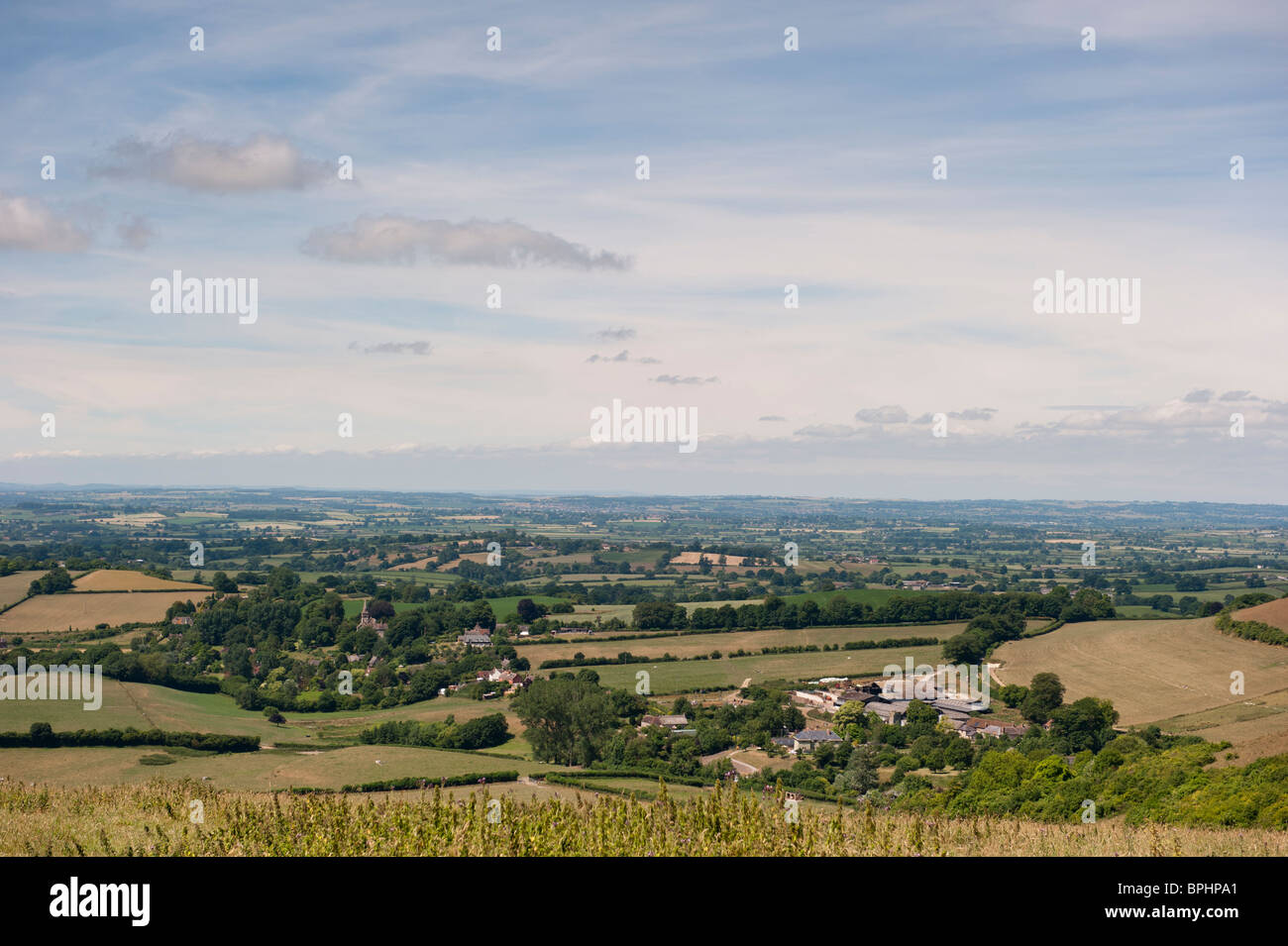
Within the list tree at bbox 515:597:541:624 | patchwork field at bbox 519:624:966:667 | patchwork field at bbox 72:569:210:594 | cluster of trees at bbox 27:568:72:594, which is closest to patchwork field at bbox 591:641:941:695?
patchwork field at bbox 519:624:966:667

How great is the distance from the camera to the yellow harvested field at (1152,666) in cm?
5031

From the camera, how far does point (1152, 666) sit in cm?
6006

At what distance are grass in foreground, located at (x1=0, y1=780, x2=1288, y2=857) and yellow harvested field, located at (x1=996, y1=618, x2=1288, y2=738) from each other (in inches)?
1545

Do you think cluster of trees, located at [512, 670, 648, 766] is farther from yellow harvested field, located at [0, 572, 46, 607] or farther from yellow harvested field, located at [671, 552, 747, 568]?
yellow harvested field, located at [671, 552, 747, 568]

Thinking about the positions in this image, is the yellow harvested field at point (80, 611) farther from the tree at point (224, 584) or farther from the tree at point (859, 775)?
the tree at point (859, 775)

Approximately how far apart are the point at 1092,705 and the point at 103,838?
1972 inches

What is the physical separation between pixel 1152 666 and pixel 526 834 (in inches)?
2519

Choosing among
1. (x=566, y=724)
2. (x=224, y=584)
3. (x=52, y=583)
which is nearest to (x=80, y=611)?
(x=52, y=583)

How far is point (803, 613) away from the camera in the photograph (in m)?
83.0

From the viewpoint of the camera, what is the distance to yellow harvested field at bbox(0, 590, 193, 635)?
79.6m

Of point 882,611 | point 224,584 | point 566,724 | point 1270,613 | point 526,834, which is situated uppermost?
point 526,834

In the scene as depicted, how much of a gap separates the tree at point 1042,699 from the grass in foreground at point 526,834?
4226 cm

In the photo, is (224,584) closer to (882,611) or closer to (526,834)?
(882,611)

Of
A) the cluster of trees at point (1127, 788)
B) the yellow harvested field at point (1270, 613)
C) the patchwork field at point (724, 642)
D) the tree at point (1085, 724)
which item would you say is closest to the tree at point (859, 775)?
the cluster of trees at point (1127, 788)
